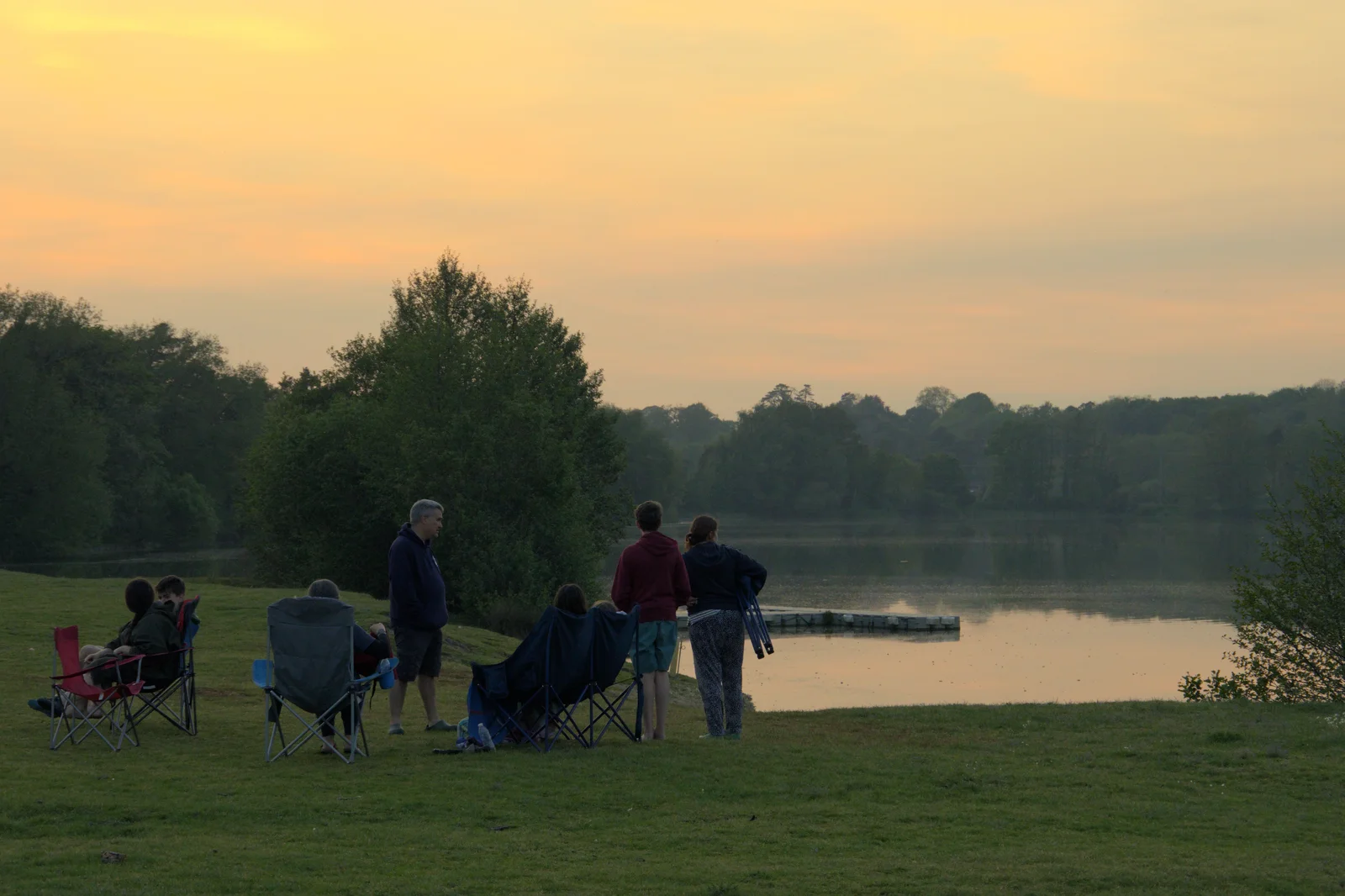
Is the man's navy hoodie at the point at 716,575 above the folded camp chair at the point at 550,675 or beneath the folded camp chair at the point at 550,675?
above

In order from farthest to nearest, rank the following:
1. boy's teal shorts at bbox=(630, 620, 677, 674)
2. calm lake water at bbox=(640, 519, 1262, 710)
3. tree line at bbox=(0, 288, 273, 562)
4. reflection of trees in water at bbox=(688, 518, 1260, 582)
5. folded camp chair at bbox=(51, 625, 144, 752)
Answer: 1. reflection of trees in water at bbox=(688, 518, 1260, 582)
2. tree line at bbox=(0, 288, 273, 562)
3. calm lake water at bbox=(640, 519, 1262, 710)
4. boy's teal shorts at bbox=(630, 620, 677, 674)
5. folded camp chair at bbox=(51, 625, 144, 752)

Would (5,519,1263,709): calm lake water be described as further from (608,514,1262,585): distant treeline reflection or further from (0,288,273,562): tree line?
(0,288,273,562): tree line

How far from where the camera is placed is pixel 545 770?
906cm

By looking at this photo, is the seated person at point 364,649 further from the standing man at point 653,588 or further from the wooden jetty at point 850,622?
the wooden jetty at point 850,622

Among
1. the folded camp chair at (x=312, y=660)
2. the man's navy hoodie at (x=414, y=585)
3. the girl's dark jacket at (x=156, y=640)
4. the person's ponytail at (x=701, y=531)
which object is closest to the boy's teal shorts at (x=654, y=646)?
the person's ponytail at (x=701, y=531)

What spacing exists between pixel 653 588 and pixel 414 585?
1.84 meters

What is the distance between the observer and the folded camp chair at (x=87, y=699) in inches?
384

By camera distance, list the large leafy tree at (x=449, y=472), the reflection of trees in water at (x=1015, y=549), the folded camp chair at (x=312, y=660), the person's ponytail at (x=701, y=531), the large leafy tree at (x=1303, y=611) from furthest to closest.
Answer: the reflection of trees in water at (x=1015, y=549), the large leafy tree at (x=449, y=472), the large leafy tree at (x=1303, y=611), the person's ponytail at (x=701, y=531), the folded camp chair at (x=312, y=660)

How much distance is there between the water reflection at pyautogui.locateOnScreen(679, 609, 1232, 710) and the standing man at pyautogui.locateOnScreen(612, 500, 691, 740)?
1267 centimetres

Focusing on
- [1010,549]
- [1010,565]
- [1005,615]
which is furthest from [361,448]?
[1010,549]

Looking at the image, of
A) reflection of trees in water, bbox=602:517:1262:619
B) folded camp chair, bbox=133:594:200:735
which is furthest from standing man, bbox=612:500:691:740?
reflection of trees in water, bbox=602:517:1262:619

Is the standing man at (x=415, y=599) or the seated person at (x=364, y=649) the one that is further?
the standing man at (x=415, y=599)

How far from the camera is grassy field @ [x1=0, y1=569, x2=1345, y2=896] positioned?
643 cm

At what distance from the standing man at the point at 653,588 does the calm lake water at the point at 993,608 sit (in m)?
13.7
